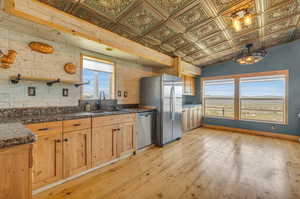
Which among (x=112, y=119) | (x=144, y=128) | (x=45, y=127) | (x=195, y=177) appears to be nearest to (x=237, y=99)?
(x=144, y=128)

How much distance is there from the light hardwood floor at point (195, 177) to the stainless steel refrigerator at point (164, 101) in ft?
1.60

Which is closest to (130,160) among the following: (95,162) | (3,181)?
(95,162)

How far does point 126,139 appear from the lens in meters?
2.78

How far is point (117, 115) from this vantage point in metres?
2.62

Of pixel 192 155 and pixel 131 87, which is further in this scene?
pixel 131 87

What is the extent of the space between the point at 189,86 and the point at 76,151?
15.4 feet

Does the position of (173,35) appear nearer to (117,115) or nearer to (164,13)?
(164,13)

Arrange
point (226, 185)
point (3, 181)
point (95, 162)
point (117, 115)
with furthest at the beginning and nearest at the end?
1. point (117, 115)
2. point (95, 162)
3. point (226, 185)
4. point (3, 181)

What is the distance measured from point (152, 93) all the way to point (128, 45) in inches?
52.1

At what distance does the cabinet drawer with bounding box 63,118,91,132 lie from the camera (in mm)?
1945

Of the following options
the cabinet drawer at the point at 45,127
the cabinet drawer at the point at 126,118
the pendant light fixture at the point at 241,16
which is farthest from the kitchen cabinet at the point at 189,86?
the cabinet drawer at the point at 45,127

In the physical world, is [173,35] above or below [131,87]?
above

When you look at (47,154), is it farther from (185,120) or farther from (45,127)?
(185,120)

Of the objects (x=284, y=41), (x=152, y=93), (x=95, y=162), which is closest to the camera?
(x=95, y=162)
